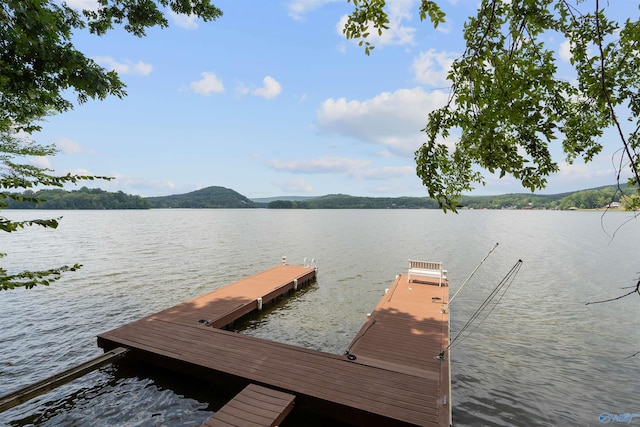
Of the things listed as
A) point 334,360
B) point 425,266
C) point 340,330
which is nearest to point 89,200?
point 425,266

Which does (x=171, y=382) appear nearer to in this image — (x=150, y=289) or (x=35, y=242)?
(x=150, y=289)

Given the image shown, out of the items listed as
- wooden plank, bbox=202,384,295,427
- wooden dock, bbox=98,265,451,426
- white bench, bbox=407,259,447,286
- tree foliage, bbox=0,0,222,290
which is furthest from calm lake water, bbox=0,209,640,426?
tree foliage, bbox=0,0,222,290

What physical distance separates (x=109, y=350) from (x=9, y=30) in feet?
33.9

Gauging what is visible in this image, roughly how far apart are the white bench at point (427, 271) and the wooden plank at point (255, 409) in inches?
517

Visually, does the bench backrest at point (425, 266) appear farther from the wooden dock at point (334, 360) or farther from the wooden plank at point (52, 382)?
the wooden plank at point (52, 382)

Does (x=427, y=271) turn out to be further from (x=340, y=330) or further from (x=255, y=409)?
(x=255, y=409)

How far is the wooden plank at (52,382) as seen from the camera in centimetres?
789

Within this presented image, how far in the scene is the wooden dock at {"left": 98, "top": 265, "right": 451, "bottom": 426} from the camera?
311 inches

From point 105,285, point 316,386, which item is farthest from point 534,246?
point 105,285

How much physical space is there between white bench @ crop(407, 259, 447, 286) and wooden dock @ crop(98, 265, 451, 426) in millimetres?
4113

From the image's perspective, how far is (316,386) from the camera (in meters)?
8.55
